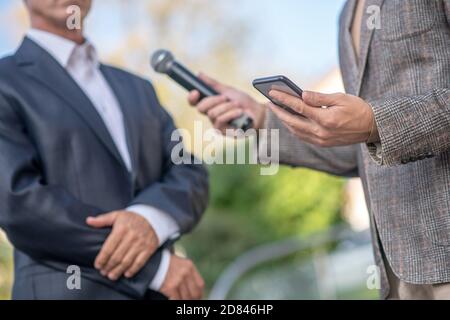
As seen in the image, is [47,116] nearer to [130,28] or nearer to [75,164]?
[75,164]

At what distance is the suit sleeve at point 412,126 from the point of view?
6.13ft

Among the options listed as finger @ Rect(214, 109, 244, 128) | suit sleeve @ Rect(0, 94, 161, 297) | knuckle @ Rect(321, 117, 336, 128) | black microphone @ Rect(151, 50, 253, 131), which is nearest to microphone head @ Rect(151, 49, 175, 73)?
black microphone @ Rect(151, 50, 253, 131)

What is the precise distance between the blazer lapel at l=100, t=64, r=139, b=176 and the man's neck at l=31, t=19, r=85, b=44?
0.16m

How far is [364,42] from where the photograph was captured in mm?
2154

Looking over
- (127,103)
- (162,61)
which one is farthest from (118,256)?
A: (162,61)

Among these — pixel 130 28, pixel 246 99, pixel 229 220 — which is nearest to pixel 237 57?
pixel 130 28

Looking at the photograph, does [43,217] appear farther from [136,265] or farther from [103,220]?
[136,265]

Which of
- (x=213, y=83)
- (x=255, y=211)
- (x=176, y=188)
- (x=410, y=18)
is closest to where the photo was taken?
(x=410, y=18)

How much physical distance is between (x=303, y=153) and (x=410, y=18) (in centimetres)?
69

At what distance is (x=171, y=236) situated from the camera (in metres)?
2.47

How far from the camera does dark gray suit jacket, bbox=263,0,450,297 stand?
188 centimetres

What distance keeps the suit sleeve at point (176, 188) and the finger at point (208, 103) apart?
184 mm
